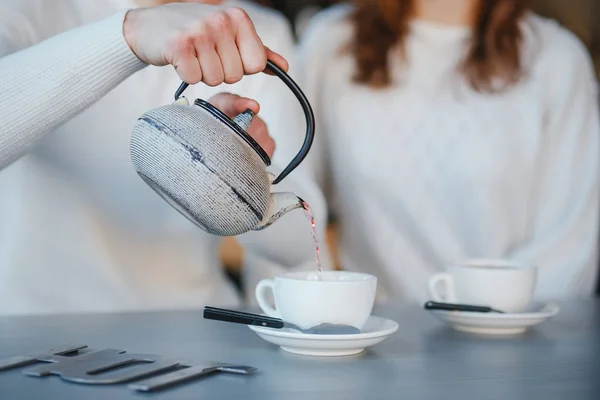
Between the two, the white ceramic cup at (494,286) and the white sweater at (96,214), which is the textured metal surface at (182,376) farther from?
the white sweater at (96,214)

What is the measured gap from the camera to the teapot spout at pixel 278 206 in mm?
894

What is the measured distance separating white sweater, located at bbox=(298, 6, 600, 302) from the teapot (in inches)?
42.8

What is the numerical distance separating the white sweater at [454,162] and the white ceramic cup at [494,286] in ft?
2.59

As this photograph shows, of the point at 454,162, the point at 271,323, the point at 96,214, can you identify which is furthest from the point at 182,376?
the point at 454,162

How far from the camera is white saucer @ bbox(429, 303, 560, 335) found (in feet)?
3.45

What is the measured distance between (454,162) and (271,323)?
1.07 m

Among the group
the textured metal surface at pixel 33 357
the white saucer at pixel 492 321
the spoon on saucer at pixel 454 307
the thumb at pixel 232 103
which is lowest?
the textured metal surface at pixel 33 357

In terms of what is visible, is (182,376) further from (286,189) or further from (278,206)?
(286,189)

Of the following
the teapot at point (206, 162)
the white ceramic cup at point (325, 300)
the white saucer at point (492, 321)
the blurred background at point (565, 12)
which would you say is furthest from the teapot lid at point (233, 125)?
the blurred background at point (565, 12)

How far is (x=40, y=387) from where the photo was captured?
724mm

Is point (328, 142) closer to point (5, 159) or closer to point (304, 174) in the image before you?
point (304, 174)

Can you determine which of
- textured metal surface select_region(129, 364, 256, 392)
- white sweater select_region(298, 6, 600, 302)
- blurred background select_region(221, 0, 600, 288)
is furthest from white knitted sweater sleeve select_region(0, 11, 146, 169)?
blurred background select_region(221, 0, 600, 288)

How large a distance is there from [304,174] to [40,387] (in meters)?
0.89

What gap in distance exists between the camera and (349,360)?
0.88 metres
